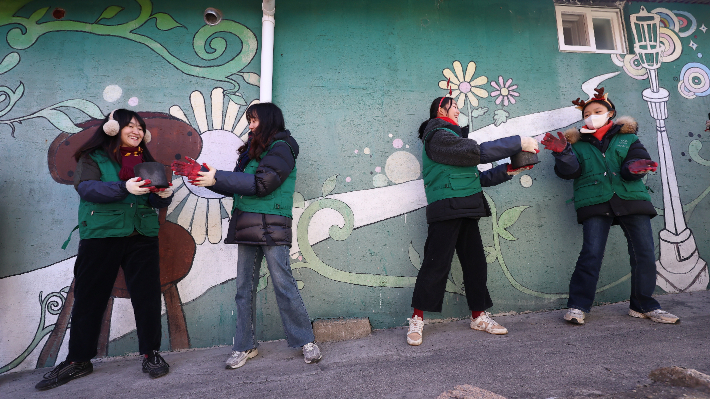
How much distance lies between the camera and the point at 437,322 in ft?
10.7

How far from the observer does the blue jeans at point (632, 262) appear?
116 inches

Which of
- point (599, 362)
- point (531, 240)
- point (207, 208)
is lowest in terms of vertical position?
point (599, 362)

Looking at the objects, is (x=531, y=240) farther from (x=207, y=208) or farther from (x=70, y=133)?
(x=70, y=133)

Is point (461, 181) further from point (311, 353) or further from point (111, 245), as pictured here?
point (111, 245)

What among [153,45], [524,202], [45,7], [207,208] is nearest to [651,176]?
[524,202]

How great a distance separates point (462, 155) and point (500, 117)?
1.27 meters

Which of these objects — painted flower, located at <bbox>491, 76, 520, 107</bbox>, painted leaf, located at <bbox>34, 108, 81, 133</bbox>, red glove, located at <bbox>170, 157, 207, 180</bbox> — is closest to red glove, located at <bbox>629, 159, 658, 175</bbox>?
painted flower, located at <bbox>491, 76, 520, 107</bbox>

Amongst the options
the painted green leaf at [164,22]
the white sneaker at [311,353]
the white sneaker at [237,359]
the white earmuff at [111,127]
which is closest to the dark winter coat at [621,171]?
the white sneaker at [311,353]

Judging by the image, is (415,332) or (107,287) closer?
(107,287)

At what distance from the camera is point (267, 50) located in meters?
3.38

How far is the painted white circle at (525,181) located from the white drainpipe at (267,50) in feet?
8.09

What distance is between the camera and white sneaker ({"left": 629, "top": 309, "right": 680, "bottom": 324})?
286 centimetres

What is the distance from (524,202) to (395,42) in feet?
6.50

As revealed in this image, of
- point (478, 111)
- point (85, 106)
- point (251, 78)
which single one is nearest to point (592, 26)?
point (478, 111)
